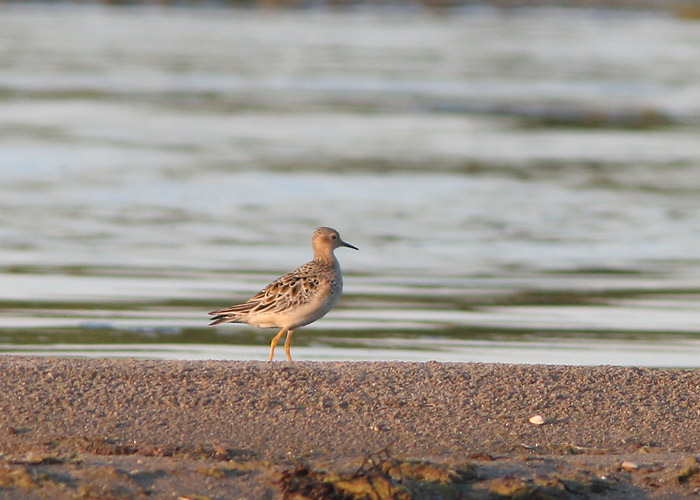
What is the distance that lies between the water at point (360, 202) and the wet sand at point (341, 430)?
6.91ft

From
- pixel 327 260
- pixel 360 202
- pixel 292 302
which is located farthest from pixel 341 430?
pixel 360 202

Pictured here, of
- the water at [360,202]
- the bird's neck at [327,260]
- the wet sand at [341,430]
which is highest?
the bird's neck at [327,260]

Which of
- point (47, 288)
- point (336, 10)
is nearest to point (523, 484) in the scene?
point (47, 288)

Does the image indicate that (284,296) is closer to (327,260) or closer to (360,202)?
(327,260)

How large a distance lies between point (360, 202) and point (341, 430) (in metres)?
12.0

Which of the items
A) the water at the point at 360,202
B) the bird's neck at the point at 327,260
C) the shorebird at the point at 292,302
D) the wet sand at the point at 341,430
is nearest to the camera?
the wet sand at the point at 341,430

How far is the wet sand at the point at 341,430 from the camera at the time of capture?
6465 millimetres

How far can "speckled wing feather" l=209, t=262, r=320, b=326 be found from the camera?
9414 millimetres

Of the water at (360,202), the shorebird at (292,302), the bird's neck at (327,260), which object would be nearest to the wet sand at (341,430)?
the shorebird at (292,302)

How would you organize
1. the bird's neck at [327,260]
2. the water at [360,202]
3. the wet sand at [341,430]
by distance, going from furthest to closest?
the water at [360,202], the bird's neck at [327,260], the wet sand at [341,430]

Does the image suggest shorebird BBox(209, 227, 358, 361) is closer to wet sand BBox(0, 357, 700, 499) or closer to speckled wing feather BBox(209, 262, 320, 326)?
speckled wing feather BBox(209, 262, 320, 326)

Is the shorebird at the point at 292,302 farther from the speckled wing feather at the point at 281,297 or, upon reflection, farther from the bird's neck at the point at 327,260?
the bird's neck at the point at 327,260

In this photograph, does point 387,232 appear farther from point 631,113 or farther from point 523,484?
point 631,113

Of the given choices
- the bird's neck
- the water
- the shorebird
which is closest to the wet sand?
the shorebird
